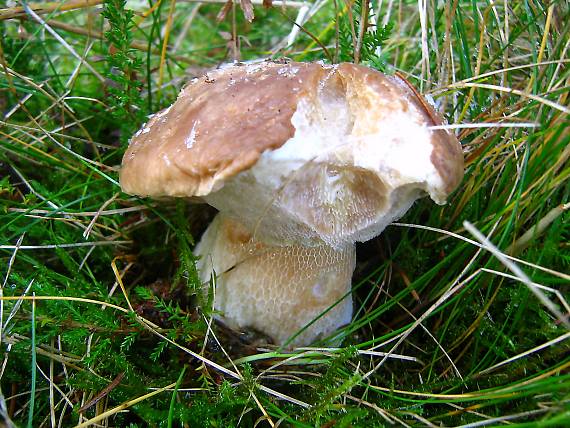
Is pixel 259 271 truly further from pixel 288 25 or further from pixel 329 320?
pixel 288 25

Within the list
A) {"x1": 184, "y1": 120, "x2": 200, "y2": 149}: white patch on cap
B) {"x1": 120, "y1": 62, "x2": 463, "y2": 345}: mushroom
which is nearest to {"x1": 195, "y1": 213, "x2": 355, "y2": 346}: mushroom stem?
{"x1": 120, "y1": 62, "x2": 463, "y2": 345}: mushroom

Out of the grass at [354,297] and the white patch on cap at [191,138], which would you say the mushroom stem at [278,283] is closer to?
the grass at [354,297]

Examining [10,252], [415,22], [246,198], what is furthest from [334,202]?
[415,22]

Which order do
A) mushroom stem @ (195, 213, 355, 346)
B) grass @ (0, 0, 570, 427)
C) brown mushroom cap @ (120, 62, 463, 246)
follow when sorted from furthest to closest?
mushroom stem @ (195, 213, 355, 346) → grass @ (0, 0, 570, 427) → brown mushroom cap @ (120, 62, 463, 246)

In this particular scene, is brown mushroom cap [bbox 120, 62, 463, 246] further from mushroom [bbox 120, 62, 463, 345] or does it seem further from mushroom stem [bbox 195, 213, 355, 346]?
mushroom stem [bbox 195, 213, 355, 346]

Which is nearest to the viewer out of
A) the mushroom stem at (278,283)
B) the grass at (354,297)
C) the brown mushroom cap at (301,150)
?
the brown mushroom cap at (301,150)

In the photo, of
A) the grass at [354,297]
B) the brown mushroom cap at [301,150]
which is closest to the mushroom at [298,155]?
the brown mushroom cap at [301,150]
